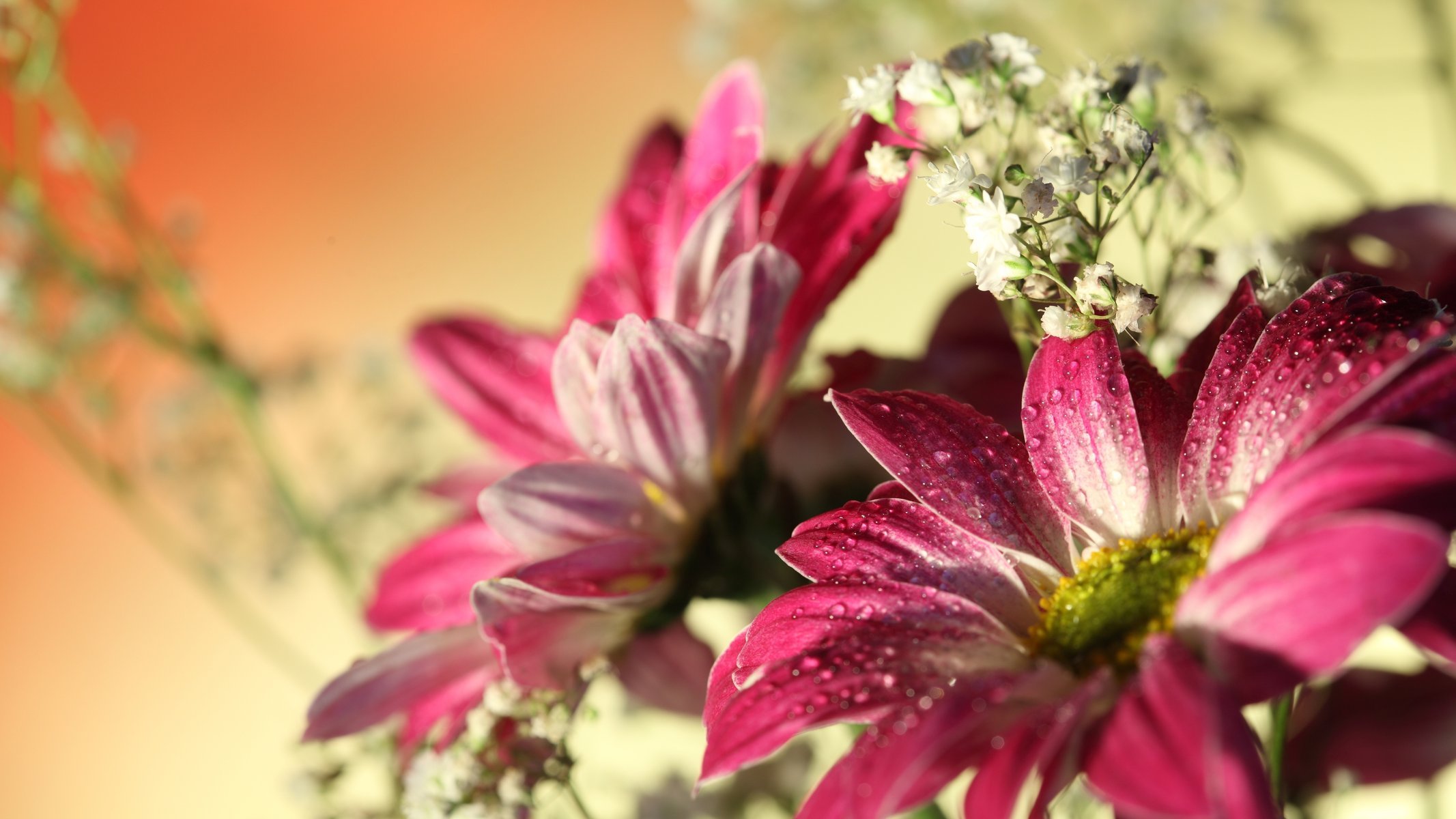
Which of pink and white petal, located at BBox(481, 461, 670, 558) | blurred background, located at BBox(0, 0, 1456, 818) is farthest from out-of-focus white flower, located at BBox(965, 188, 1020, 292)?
blurred background, located at BBox(0, 0, 1456, 818)

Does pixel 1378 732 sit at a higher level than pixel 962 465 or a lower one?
lower

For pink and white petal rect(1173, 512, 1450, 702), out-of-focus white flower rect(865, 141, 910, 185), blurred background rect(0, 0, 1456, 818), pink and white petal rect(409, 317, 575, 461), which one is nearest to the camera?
pink and white petal rect(1173, 512, 1450, 702)

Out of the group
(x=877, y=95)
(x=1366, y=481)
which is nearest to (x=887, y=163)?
(x=877, y=95)

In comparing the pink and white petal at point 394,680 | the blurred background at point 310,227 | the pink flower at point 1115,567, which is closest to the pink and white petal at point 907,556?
the pink flower at point 1115,567

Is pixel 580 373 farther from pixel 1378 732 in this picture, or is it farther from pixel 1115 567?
pixel 1378 732

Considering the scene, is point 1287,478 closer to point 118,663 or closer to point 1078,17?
point 1078,17

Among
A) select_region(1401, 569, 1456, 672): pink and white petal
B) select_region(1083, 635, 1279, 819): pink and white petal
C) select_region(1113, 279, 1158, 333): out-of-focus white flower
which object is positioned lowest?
select_region(1401, 569, 1456, 672): pink and white petal

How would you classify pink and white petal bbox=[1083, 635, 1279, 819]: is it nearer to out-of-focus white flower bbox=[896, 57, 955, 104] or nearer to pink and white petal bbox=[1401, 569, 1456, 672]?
pink and white petal bbox=[1401, 569, 1456, 672]

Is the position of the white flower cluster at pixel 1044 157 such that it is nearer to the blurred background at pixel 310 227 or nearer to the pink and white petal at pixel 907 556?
the pink and white petal at pixel 907 556
